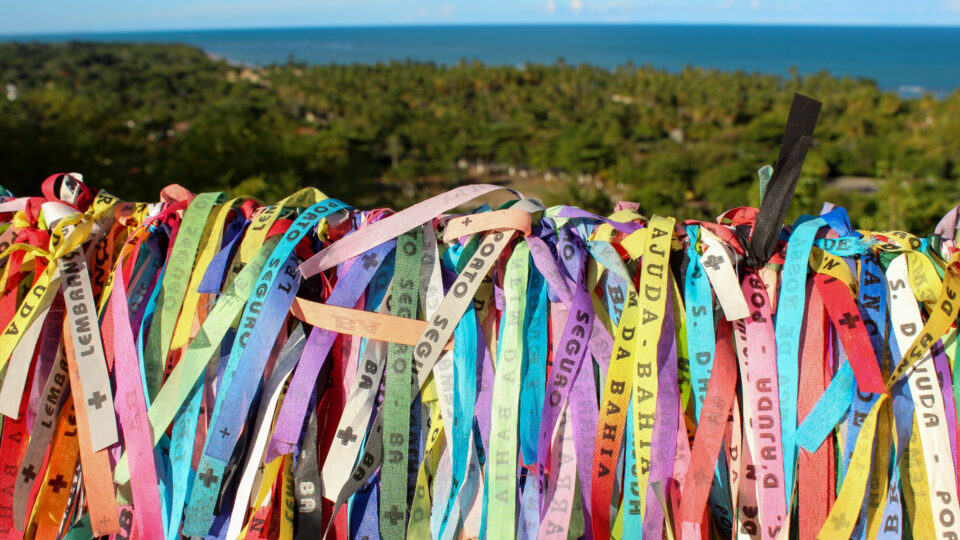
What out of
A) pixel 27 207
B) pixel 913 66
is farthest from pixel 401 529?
pixel 913 66

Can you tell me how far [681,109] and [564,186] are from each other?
65.4ft

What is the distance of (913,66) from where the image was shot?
296 feet

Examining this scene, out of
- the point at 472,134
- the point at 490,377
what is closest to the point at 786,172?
the point at 490,377

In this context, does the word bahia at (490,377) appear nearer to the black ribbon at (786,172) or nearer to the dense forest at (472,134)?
the black ribbon at (786,172)

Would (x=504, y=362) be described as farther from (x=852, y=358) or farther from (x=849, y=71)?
(x=849, y=71)

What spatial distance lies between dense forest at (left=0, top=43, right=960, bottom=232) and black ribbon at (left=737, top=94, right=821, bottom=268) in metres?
3.04

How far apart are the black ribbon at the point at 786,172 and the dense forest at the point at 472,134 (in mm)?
3039

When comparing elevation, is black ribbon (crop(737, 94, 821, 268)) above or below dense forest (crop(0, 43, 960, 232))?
below

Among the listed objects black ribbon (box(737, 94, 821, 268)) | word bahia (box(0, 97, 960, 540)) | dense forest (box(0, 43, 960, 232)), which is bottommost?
word bahia (box(0, 97, 960, 540))

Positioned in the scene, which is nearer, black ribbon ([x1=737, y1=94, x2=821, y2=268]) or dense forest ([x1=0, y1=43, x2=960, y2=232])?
black ribbon ([x1=737, y1=94, x2=821, y2=268])

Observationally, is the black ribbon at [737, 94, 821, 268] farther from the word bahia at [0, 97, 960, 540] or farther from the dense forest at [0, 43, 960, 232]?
the dense forest at [0, 43, 960, 232]

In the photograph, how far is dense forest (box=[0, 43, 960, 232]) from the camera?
18.2 metres

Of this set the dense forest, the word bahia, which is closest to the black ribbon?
the word bahia

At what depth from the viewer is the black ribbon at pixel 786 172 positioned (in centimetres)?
87
